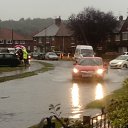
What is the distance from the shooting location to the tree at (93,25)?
88.4 m

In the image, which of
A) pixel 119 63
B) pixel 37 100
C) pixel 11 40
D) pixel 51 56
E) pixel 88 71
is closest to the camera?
pixel 37 100

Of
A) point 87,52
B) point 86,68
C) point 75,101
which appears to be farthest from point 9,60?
point 75,101

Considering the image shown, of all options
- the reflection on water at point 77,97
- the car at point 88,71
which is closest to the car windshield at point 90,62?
the car at point 88,71

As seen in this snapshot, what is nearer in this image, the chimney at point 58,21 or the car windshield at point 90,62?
the car windshield at point 90,62

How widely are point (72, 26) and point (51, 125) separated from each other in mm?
85192

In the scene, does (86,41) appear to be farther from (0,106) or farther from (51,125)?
(51,125)

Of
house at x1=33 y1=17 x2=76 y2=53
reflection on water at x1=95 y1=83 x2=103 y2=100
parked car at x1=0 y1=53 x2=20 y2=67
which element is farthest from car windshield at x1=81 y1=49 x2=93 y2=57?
house at x1=33 y1=17 x2=76 y2=53

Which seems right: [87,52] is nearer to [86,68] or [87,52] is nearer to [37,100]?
[86,68]

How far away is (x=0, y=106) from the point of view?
17.0 metres

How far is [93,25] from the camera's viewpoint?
8844 cm

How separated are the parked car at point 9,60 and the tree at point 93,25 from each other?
4378 cm

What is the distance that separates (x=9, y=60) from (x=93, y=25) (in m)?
44.7

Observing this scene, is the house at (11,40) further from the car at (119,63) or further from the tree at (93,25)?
the car at (119,63)

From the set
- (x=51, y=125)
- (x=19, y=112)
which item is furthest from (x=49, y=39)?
(x=51, y=125)
